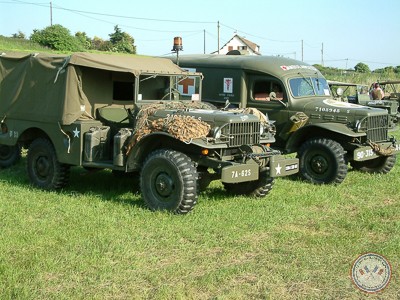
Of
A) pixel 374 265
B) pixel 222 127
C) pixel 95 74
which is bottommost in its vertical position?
pixel 374 265

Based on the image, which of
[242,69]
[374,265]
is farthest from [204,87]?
[374,265]

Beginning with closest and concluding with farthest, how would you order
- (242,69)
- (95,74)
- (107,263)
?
(107,263) → (95,74) → (242,69)

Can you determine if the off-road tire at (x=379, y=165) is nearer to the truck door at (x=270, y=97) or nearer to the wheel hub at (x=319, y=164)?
the wheel hub at (x=319, y=164)

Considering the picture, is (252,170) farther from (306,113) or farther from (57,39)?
(57,39)

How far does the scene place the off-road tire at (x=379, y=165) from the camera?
32.7 feet

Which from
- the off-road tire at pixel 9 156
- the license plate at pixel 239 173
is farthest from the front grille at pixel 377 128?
the off-road tire at pixel 9 156

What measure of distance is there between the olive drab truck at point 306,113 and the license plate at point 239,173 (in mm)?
2496

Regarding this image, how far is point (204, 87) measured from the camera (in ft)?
35.9

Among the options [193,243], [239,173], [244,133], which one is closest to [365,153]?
[244,133]

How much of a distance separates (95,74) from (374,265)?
4.53 meters

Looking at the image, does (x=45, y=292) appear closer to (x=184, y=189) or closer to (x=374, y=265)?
(x=184, y=189)

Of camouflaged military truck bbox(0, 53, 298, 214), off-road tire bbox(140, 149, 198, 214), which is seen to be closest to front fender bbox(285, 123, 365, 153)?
camouflaged military truck bbox(0, 53, 298, 214)

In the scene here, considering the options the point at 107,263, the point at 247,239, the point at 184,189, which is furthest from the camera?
the point at 184,189

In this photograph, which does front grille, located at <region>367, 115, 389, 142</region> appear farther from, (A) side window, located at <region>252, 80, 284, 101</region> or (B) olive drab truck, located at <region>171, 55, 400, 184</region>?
(A) side window, located at <region>252, 80, 284, 101</region>
